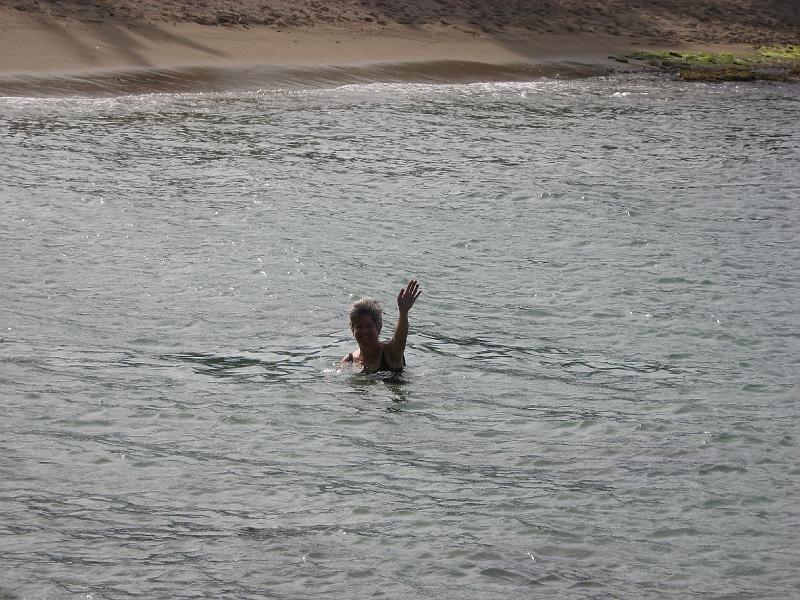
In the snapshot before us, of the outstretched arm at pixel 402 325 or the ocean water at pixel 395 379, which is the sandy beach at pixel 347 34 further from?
the outstretched arm at pixel 402 325

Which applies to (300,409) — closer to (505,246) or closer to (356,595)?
(356,595)

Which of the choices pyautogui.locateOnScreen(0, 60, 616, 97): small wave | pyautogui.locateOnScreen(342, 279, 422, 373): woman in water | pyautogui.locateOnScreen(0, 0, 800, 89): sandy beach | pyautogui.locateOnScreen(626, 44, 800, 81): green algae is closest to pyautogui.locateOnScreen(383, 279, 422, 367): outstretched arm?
pyautogui.locateOnScreen(342, 279, 422, 373): woman in water

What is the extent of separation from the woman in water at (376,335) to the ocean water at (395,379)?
23 cm

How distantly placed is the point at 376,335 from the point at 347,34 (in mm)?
19411

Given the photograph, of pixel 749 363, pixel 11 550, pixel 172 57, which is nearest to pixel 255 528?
pixel 11 550

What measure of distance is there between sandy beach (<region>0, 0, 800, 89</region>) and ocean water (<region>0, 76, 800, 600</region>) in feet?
14.0

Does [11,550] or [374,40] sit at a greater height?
[374,40]

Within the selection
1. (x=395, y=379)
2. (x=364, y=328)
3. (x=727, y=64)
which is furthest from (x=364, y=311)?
(x=727, y=64)

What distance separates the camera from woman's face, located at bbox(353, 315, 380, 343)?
10.4 m

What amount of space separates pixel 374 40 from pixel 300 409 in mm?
19996

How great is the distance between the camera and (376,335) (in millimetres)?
10531

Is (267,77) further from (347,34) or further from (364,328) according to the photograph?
(364,328)

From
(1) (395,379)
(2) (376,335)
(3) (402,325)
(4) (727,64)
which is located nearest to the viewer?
(3) (402,325)

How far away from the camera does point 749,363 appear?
11359mm
